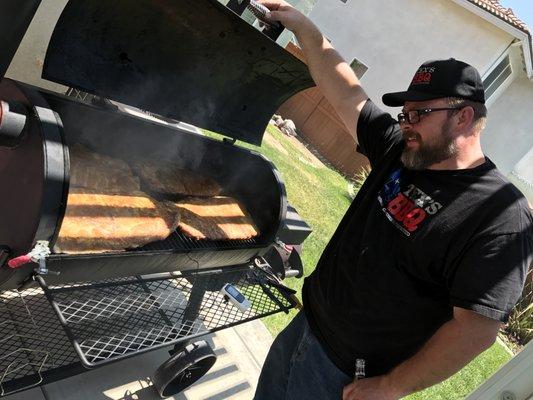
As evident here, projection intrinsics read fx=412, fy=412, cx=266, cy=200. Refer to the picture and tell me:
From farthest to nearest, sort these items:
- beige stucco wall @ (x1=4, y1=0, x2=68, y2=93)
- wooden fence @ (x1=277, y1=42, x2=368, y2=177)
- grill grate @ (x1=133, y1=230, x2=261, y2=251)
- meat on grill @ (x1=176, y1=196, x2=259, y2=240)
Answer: wooden fence @ (x1=277, y1=42, x2=368, y2=177), beige stucco wall @ (x1=4, y1=0, x2=68, y2=93), meat on grill @ (x1=176, y1=196, x2=259, y2=240), grill grate @ (x1=133, y1=230, x2=261, y2=251)

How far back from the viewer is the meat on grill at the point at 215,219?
9.38 feet

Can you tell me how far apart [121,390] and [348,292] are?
1851 mm

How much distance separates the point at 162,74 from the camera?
8.72ft

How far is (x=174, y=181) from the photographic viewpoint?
123 inches

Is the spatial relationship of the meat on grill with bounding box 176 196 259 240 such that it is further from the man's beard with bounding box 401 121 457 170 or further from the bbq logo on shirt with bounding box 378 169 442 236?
the man's beard with bounding box 401 121 457 170

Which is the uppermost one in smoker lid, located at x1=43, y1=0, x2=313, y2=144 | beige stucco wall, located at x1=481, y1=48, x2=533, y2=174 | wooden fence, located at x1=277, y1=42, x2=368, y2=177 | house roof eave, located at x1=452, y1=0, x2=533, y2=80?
house roof eave, located at x1=452, y1=0, x2=533, y2=80

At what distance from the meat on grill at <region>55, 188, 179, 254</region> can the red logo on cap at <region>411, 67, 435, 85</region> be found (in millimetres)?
1664

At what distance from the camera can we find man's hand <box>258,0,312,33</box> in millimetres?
2652

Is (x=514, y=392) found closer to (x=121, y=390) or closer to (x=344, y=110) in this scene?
(x=344, y=110)

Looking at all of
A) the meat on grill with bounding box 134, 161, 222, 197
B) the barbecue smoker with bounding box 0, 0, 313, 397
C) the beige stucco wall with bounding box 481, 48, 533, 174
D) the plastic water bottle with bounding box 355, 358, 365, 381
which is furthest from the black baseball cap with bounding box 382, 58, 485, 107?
the beige stucco wall with bounding box 481, 48, 533, 174

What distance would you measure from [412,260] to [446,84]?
0.90 metres

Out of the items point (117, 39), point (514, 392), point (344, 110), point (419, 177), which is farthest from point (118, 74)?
point (514, 392)

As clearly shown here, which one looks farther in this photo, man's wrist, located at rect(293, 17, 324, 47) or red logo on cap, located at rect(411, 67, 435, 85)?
man's wrist, located at rect(293, 17, 324, 47)

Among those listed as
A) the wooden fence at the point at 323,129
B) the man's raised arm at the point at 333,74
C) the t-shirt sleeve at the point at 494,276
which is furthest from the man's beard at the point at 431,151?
the wooden fence at the point at 323,129
